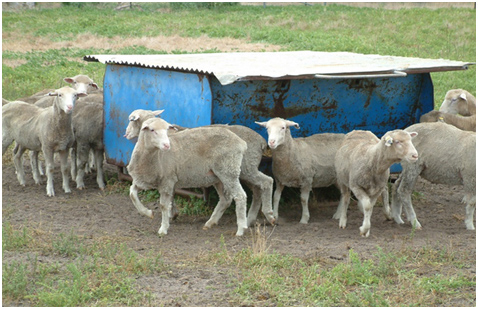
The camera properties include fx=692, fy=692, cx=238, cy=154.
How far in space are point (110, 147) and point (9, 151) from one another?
10.4 ft

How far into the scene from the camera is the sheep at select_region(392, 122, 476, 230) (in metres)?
8.34

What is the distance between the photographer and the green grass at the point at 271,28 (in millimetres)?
21781

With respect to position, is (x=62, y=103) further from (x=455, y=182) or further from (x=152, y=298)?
(x=455, y=182)

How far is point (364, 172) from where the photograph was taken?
811cm

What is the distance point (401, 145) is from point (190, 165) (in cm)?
246

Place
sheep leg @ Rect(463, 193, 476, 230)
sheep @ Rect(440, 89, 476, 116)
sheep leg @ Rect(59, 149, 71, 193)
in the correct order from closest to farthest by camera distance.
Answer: sheep leg @ Rect(463, 193, 476, 230)
sheep leg @ Rect(59, 149, 71, 193)
sheep @ Rect(440, 89, 476, 116)

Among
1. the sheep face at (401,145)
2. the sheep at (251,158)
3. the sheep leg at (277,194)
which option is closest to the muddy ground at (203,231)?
the sheep leg at (277,194)

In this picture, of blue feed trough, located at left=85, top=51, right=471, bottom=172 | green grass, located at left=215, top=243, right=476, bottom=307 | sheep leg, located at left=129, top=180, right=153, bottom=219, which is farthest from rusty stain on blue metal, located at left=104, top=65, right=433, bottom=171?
green grass, located at left=215, top=243, right=476, bottom=307

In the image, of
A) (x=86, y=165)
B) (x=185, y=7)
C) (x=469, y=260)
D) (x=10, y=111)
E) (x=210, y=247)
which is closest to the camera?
(x=469, y=260)

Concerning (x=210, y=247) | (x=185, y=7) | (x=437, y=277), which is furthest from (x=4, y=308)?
(x=185, y=7)

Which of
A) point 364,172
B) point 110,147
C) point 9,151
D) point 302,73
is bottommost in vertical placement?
point 9,151

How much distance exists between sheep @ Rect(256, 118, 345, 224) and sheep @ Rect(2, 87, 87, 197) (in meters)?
3.21

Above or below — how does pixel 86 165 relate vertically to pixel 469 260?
below

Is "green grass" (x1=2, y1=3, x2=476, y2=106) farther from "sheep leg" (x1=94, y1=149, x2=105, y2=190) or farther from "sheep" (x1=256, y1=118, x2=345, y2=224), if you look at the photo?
"sheep" (x1=256, y1=118, x2=345, y2=224)
